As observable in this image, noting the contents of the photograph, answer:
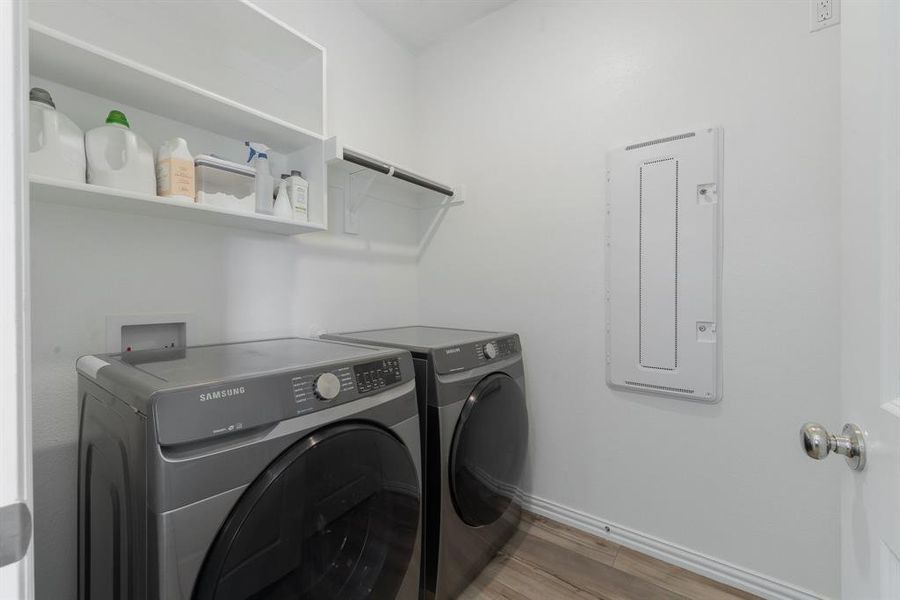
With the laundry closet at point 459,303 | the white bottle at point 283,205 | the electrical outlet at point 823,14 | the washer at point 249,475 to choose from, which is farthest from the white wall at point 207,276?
the electrical outlet at point 823,14

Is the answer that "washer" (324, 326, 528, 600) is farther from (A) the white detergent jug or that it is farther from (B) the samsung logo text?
(A) the white detergent jug

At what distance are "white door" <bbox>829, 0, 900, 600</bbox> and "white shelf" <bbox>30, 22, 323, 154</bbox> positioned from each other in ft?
4.80

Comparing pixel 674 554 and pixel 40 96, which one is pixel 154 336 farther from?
pixel 674 554

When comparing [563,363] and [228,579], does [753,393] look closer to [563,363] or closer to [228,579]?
[563,363]

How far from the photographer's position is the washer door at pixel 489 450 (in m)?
1.37

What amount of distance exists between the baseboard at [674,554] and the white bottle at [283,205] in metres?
1.76

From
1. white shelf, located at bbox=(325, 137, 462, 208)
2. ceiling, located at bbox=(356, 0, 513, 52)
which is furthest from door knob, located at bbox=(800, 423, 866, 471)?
ceiling, located at bbox=(356, 0, 513, 52)

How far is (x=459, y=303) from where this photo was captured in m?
2.21

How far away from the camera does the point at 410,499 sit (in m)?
1.13

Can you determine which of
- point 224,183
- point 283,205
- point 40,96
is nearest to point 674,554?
point 283,205

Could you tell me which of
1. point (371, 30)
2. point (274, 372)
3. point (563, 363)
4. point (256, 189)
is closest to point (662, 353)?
point (563, 363)

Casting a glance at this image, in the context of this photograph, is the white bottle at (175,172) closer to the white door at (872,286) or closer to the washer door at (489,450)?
the washer door at (489,450)

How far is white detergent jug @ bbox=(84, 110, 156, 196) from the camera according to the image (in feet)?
3.43

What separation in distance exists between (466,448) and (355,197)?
4.39ft
